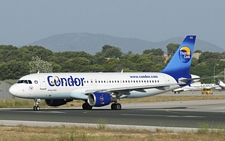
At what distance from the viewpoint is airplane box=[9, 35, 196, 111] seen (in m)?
47.4

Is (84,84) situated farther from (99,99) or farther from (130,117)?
(130,117)

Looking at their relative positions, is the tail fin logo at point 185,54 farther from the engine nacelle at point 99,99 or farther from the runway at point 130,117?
the runway at point 130,117

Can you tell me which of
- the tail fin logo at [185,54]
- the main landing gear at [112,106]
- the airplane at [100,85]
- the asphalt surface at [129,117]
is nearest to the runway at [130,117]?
the asphalt surface at [129,117]

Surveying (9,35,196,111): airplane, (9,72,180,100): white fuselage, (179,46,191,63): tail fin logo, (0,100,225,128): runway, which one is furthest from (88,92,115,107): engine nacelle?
(179,46,191,63): tail fin logo

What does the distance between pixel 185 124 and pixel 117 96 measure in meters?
19.5

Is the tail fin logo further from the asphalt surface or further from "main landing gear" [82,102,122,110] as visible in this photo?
the asphalt surface

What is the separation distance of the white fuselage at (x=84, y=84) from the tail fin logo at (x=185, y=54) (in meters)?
2.69

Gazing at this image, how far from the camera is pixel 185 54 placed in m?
56.3

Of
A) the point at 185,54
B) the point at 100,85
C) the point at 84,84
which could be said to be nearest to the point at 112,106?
the point at 100,85

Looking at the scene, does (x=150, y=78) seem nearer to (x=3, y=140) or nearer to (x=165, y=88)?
(x=165, y=88)

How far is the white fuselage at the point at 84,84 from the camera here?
1863 inches

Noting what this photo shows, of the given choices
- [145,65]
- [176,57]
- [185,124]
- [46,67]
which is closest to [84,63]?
[145,65]

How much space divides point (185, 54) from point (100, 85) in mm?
10280

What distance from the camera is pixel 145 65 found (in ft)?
549
